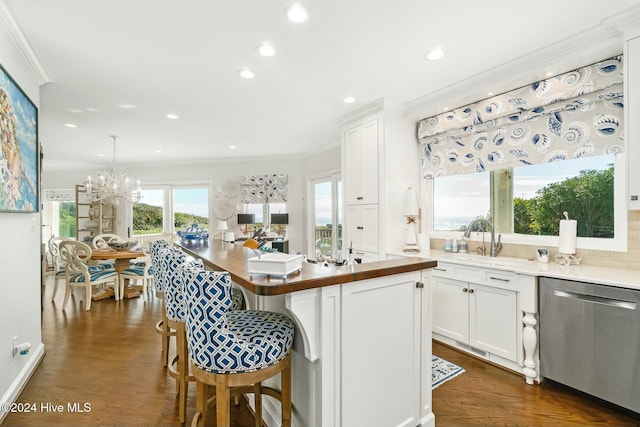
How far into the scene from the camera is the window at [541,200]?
246cm

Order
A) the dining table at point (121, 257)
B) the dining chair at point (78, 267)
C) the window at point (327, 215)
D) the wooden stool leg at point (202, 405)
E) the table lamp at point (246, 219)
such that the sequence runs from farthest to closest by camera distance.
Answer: the table lamp at point (246, 219), the window at point (327, 215), the dining table at point (121, 257), the dining chair at point (78, 267), the wooden stool leg at point (202, 405)

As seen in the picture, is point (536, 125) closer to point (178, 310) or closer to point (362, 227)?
point (362, 227)

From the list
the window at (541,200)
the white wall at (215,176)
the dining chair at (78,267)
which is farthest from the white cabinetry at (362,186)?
the dining chair at (78,267)

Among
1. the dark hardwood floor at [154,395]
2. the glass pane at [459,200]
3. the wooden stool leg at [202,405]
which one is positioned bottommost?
the dark hardwood floor at [154,395]

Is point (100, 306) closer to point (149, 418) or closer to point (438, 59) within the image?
point (149, 418)

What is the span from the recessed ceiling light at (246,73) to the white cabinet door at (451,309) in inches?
103

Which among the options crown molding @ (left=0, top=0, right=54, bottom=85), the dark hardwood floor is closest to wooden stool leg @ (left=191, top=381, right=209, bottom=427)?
the dark hardwood floor

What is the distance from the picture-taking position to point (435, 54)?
250cm

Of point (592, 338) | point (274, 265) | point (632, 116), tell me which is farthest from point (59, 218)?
point (632, 116)

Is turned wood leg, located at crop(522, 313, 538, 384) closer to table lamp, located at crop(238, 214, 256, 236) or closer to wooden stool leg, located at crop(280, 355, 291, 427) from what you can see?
wooden stool leg, located at crop(280, 355, 291, 427)

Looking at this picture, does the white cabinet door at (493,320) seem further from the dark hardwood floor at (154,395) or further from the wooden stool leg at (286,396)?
the wooden stool leg at (286,396)

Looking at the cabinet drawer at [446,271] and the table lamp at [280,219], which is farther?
the table lamp at [280,219]

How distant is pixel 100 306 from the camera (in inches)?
175

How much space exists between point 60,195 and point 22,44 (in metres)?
6.98
